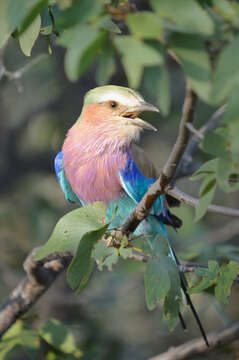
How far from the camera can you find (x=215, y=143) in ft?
4.65

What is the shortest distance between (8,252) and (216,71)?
4950 mm

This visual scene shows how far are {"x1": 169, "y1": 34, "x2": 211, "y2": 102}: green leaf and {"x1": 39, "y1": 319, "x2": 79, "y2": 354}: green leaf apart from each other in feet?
7.88

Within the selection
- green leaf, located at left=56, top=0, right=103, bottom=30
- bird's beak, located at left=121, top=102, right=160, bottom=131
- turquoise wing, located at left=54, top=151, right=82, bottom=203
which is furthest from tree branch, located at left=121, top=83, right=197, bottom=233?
turquoise wing, located at left=54, top=151, right=82, bottom=203

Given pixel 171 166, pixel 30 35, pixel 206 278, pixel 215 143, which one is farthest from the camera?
pixel 206 278

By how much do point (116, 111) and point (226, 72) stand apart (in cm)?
215

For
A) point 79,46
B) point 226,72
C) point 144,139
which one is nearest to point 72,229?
point 79,46

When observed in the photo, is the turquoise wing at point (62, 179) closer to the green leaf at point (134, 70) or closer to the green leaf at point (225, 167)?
the green leaf at point (225, 167)

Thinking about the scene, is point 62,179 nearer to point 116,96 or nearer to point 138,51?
point 116,96

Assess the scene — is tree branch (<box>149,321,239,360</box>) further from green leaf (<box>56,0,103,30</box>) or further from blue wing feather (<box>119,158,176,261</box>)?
green leaf (<box>56,0,103,30</box>)

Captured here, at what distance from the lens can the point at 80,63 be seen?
47.9 inches

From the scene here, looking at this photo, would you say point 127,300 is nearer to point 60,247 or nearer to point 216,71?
point 60,247

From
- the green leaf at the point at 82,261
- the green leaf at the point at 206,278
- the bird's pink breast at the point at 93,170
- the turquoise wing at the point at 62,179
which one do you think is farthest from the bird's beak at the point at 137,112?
the green leaf at the point at 82,261

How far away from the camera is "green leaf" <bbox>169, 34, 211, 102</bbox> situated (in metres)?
1.20

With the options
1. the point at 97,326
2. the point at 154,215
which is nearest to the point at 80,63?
the point at 154,215
